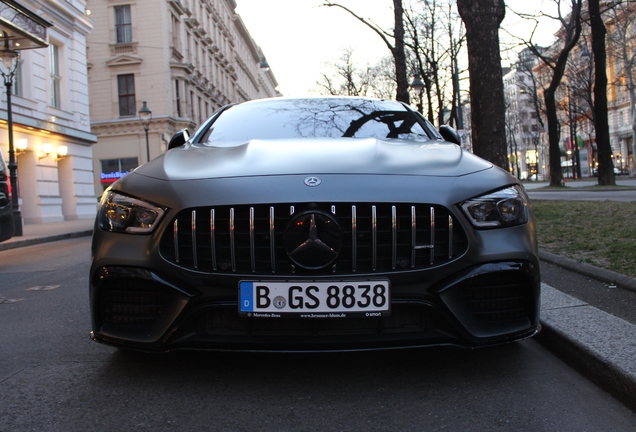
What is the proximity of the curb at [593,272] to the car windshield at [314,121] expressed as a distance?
1.73m

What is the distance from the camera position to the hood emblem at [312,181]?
2.64 meters

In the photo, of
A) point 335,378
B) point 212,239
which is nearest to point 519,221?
point 335,378

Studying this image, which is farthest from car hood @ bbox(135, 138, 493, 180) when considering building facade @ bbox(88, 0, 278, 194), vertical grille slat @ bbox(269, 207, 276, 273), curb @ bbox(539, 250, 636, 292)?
building facade @ bbox(88, 0, 278, 194)

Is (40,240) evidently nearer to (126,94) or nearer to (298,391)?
(298,391)

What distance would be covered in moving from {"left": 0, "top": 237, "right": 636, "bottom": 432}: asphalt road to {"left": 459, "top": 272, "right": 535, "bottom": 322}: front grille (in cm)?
31

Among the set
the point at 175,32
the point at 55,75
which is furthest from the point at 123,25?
the point at 55,75

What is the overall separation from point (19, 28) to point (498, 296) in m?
14.3

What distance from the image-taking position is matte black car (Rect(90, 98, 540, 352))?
2.48m

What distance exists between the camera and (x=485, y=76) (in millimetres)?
10008

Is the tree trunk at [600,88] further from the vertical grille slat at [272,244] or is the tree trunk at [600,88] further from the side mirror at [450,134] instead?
the vertical grille slat at [272,244]

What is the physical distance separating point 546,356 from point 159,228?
6.45ft

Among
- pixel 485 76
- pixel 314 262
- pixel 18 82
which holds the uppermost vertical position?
pixel 18 82

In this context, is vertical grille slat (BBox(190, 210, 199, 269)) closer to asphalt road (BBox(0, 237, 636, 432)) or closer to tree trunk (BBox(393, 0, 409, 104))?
asphalt road (BBox(0, 237, 636, 432))

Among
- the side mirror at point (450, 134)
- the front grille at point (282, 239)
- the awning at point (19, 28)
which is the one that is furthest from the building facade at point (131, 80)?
the front grille at point (282, 239)
